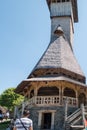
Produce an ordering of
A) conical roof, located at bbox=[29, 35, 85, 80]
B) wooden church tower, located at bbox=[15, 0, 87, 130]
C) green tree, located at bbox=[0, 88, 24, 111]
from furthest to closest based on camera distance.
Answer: green tree, located at bbox=[0, 88, 24, 111] → conical roof, located at bbox=[29, 35, 85, 80] → wooden church tower, located at bbox=[15, 0, 87, 130]

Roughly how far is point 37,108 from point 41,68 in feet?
12.5

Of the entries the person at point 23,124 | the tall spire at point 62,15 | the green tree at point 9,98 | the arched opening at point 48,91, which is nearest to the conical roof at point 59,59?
the arched opening at point 48,91

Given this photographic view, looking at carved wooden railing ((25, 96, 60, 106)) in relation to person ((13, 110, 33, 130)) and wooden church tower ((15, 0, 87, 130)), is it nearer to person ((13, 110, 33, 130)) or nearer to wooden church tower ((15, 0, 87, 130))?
wooden church tower ((15, 0, 87, 130))

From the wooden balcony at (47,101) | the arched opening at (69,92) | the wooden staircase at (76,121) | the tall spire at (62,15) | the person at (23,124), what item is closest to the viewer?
the person at (23,124)

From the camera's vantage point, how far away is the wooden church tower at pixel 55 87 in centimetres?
2158

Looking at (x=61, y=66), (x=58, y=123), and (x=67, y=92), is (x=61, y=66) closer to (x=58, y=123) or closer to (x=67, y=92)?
(x=67, y=92)

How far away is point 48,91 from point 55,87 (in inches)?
31.1

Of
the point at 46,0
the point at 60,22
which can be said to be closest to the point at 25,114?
the point at 60,22

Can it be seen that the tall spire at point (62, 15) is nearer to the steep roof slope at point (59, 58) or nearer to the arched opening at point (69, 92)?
the steep roof slope at point (59, 58)

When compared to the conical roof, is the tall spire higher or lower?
higher

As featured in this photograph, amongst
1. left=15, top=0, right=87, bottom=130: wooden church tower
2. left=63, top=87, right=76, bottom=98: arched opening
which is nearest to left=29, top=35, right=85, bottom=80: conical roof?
left=15, top=0, right=87, bottom=130: wooden church tower

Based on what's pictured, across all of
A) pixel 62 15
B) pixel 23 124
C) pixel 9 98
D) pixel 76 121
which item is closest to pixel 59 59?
pixel 76 121

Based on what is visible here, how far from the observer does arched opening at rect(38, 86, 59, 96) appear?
24.7 meters

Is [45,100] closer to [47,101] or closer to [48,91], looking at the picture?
[47,101]
